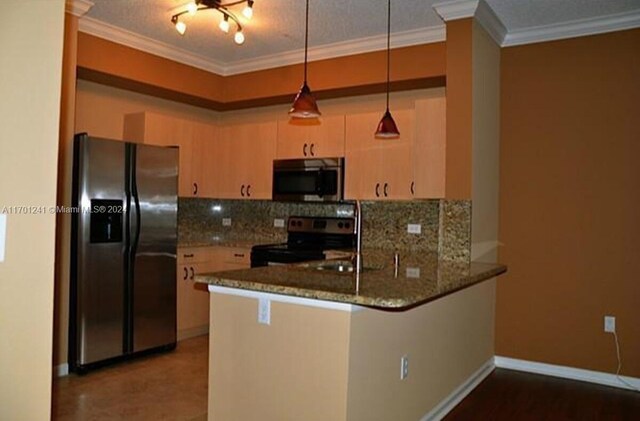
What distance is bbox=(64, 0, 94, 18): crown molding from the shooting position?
376cm

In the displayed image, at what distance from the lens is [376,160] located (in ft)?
14.8

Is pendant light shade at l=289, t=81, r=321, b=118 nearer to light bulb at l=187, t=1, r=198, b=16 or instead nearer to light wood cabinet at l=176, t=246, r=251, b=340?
light bulb at l=187, t=1, r=198, b=16

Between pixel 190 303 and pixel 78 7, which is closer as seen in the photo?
pixel 78 7

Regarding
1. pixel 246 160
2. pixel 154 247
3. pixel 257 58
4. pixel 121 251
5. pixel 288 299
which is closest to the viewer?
pixel 288 299

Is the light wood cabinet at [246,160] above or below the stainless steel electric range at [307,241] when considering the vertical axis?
above

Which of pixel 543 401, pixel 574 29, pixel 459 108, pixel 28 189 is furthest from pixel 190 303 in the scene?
pixel 574 29

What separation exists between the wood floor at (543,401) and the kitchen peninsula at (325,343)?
0.46 m

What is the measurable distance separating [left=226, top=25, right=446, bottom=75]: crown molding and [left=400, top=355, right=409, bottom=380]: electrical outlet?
106 inches

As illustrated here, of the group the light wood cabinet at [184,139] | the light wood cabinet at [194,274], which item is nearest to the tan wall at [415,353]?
the light wood cabinet at [194,274]

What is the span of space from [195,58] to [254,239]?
6.45 ft

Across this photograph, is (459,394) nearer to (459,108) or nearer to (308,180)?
(459,108)

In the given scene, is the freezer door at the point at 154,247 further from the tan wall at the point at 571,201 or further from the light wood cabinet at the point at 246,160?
the tan wall at the point at 571,201

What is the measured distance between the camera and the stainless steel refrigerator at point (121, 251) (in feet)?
12.7

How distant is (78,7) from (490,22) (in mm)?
3087
